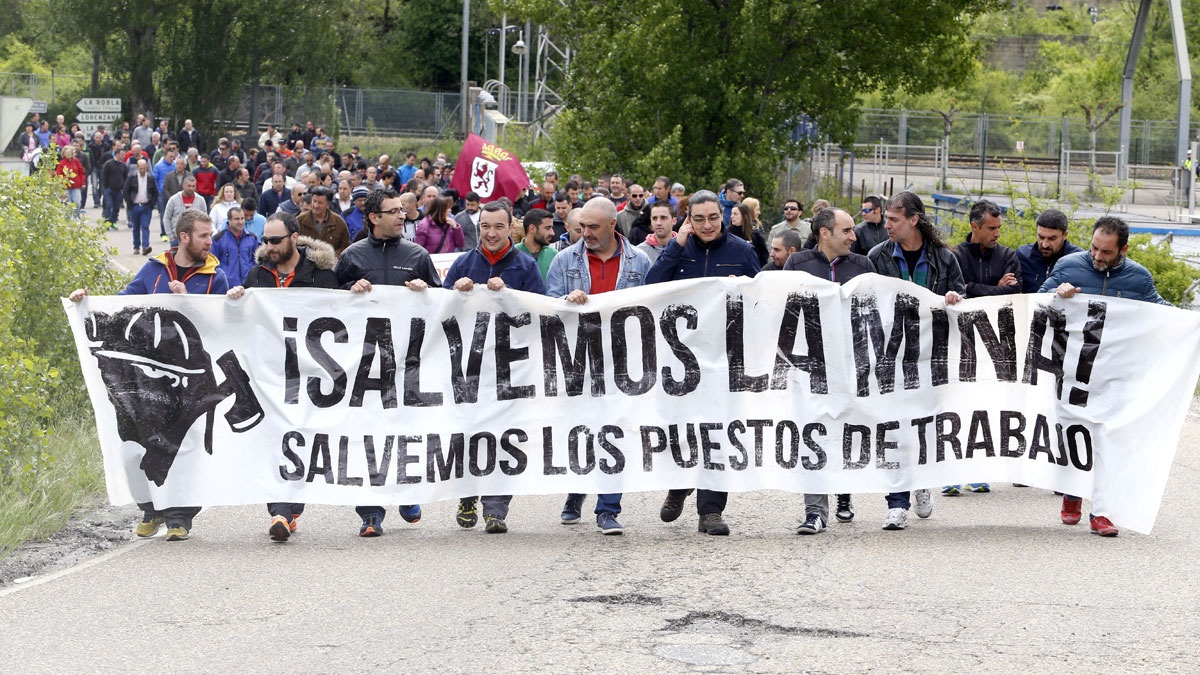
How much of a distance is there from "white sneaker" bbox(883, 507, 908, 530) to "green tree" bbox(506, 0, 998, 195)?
2099 centimetres

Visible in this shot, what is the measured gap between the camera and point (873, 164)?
45594 millimetres

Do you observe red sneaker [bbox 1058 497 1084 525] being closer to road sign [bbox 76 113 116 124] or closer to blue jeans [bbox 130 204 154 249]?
blue jeans [bbox 130 204 154 249]

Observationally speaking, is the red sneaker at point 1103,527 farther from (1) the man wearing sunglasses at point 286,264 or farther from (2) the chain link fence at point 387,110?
(2) the chain link fence at point 387,110

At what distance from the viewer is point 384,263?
1010 cm

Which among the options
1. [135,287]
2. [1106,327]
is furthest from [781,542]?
[135,287]

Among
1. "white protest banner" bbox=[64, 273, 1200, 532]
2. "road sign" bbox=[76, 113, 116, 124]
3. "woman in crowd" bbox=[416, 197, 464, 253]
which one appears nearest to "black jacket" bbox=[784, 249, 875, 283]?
"white protest banner" bbox=[64, 273, 1200, 532]

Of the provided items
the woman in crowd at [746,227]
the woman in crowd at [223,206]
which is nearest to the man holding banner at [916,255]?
the woman in crowd at [746,227]

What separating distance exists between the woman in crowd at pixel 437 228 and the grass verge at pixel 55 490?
6.31 metres

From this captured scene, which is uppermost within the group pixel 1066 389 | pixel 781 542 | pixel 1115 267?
pixel 1115 267

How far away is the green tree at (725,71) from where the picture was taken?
3052 centimetres

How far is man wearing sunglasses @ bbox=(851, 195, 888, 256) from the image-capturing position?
47.0 feet

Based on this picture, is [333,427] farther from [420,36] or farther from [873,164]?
[420,36]

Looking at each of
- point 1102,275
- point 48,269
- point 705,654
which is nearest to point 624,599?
point 705,654

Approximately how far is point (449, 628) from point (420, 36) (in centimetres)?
6903
